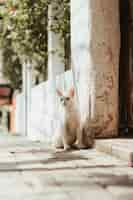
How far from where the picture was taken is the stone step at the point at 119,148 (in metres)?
4.76

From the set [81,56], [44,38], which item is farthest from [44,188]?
[44,38]

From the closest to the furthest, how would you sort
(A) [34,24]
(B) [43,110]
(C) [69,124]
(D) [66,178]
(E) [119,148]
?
(D) [66,178] → (E) [119,148] → (C) [69,124] → (A) [34,24] → (B) [43,110]

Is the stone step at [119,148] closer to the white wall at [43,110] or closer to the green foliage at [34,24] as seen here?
the white wall at [43,110]

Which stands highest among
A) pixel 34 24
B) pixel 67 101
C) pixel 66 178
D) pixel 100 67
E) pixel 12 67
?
pixel 34 24

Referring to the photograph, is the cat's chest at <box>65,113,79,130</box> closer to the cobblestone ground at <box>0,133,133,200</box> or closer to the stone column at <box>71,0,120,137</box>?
the stone column at <box>71,0,120,137</box>

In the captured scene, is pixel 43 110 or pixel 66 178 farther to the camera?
pixel 43 110

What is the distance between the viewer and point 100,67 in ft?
21.5

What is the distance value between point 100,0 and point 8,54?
9729mm

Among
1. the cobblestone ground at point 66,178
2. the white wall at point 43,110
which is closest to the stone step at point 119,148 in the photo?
the cobblestone ground at point 66,178

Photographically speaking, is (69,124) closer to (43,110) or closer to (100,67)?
(100,67)

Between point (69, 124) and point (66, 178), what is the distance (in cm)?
267

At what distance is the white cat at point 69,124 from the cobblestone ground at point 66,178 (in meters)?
0.98

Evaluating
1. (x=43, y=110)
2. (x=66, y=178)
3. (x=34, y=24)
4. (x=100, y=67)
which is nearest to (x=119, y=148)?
(x=66, y=178)

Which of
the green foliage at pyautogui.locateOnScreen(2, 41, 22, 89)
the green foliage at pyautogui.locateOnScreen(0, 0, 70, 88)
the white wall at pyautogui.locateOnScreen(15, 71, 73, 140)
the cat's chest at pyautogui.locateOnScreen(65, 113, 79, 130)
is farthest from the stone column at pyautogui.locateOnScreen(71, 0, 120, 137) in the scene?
the green foliage at pyautogui.locateOnScreen(2, 41, 22, 89)
